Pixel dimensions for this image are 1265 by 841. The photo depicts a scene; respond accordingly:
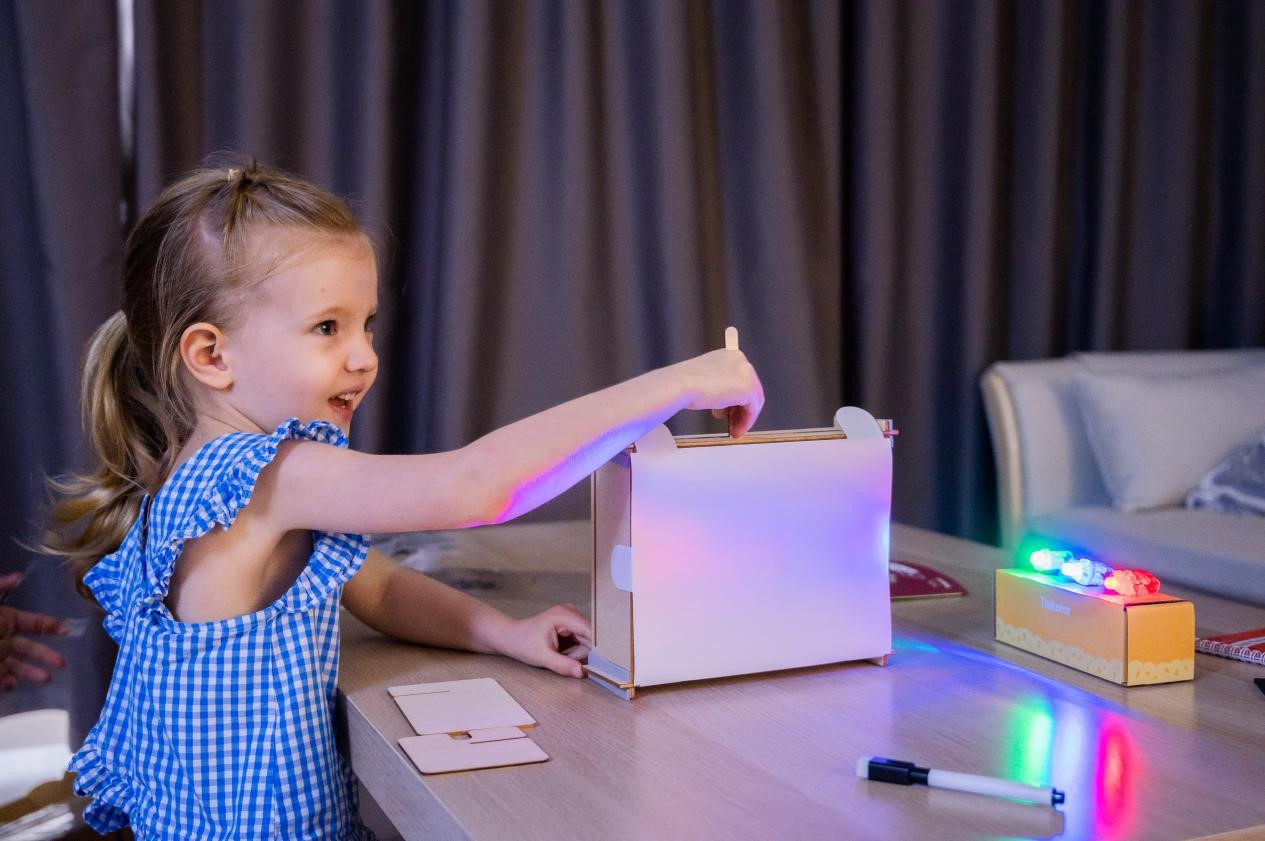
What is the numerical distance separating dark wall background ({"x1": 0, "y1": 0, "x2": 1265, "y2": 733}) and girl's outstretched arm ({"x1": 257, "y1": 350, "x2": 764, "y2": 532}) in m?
1.25

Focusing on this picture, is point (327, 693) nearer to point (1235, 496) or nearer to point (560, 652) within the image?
point (560, 652)

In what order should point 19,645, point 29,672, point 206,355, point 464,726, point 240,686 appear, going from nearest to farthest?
point 464,726 → point 240,686 → point 206,355 → point 29,672 → point 19,645

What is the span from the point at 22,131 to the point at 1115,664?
189 centimetres

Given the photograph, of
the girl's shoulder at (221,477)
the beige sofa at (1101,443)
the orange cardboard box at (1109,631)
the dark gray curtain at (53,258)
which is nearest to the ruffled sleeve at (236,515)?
the girl's shoulder at (221,477)

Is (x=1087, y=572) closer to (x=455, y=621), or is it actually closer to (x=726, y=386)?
(x=726, y=386)

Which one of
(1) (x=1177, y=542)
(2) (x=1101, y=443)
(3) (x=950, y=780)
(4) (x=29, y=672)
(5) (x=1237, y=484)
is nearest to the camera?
(3) (x=950, y=780)

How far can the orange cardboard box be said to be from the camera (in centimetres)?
98

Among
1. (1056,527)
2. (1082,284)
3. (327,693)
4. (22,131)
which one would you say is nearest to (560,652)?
(327,693)

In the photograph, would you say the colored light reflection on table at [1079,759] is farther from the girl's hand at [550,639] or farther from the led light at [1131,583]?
the girl's hand at [550,639]

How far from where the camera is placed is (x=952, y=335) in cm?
290

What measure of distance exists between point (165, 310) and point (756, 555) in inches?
22.8

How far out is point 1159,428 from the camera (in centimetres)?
250

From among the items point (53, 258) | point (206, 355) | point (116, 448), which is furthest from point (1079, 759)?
point (53, 258)

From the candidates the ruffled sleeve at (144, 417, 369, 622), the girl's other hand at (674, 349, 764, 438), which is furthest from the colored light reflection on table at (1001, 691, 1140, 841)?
the ruffled sleeve at (144, 417, 369, 622)
